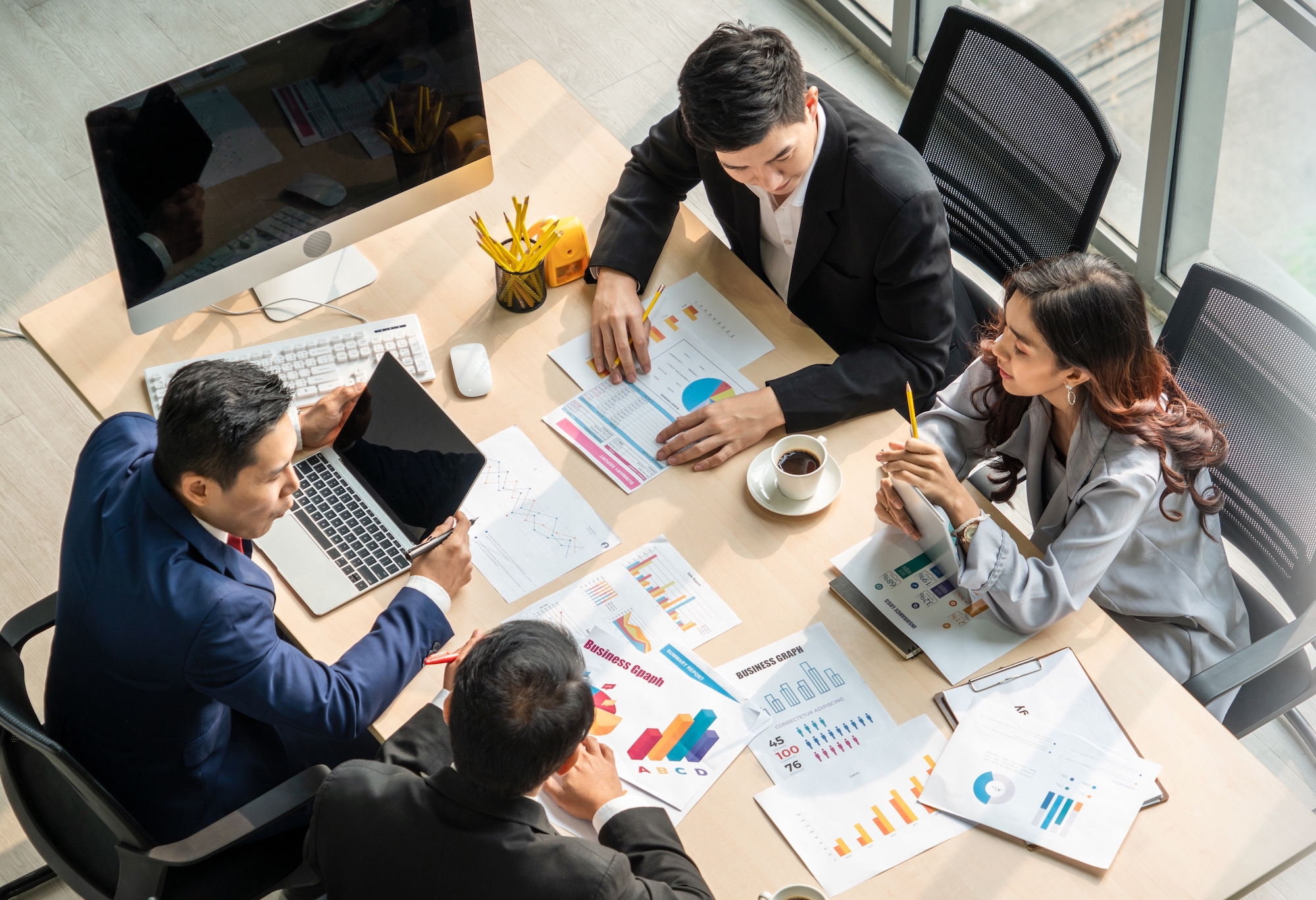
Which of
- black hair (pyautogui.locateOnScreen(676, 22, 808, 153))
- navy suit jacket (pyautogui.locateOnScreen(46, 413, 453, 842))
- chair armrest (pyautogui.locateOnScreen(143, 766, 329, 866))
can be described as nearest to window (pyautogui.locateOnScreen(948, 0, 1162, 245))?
black hair (pyautogui.locateOnScreen(676, 22, 808, 153))

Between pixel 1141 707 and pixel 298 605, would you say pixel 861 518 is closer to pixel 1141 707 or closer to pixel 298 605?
pixel 1141 707

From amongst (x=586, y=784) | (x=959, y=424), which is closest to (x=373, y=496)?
(x=586, y=784)

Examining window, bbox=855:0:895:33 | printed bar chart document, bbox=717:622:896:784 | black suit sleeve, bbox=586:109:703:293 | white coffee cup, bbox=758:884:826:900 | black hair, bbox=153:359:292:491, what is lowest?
window, bbox=855:0:895:33

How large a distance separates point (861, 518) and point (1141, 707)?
525 mm

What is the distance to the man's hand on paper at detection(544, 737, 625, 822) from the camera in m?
1.62

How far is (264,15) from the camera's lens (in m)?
4.03

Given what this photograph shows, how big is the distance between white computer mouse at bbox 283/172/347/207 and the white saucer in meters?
0.90

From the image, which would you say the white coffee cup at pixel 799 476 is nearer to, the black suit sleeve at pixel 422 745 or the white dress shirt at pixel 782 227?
the white dress shirt at pixel 782 227

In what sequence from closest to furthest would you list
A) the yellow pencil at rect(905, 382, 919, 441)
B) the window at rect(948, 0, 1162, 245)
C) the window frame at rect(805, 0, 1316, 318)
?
1. the yellow pencil at rect(905, 382, 919, 441)
2. the window frame at rect(805, 0, 1316, 318)
3. the window at rect(948, 0, 1162, 245)

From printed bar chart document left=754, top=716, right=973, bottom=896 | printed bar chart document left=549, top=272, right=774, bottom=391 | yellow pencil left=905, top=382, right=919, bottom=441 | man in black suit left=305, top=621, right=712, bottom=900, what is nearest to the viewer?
man in black suit left=305, top=621, right=712, bottom=900

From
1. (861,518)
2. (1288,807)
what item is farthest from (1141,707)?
(861,518)

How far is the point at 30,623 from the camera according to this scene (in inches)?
73.3

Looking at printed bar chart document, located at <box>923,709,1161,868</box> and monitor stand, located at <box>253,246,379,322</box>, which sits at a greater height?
monitor stand, located at <box>253,246,379,322</box>

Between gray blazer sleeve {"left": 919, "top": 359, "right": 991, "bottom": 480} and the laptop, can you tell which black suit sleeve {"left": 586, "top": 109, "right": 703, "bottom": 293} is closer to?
the laptop
